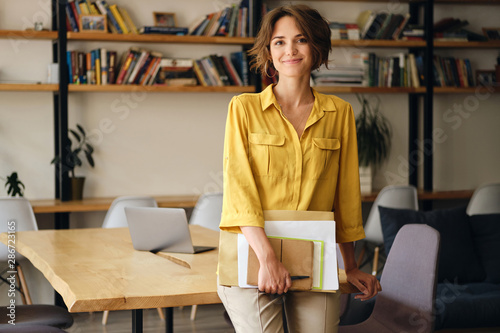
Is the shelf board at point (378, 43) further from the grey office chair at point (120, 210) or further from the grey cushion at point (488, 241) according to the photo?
the grey office chair at point (120, 210)

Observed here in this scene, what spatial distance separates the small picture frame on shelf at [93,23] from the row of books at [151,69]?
0.49 ft

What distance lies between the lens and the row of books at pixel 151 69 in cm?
458

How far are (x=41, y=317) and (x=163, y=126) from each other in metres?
2.83

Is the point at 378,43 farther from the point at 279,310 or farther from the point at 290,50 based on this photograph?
the point at 279,310

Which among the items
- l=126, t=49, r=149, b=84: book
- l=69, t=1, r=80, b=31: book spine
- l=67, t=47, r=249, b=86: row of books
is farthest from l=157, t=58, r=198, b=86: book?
l=69, t=1, r=80, b=31: book spine

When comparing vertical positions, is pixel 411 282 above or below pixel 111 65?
below

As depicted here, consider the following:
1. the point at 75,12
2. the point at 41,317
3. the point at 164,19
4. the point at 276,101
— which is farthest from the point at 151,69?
the point at 276,101

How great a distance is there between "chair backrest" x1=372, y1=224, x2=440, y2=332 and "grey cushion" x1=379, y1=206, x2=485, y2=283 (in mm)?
1318

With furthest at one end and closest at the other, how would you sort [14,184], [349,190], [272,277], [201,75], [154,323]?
1. [201,75]
2. [14,184]
3. [154,323]
4. [349,190]
5. [272,277]

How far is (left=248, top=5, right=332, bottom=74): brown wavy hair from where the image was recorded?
1.65 metres

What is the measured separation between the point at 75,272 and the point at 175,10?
320 cm

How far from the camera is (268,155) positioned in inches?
64.6

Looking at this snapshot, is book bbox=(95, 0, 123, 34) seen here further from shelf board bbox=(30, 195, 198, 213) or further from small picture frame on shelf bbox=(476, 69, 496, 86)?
small picture frame on shelf bbox=(476, 69, 496, 86)

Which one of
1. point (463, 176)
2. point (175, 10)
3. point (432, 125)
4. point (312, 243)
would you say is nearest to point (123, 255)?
point (312, 243)
